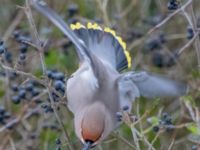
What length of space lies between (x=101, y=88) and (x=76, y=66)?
155cm

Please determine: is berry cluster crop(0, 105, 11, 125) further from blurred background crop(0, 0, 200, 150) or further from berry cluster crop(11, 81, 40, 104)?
berry cluster crop(11, 81, 40, 104)

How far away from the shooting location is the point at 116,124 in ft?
14.1

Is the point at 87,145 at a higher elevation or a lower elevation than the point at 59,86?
lower

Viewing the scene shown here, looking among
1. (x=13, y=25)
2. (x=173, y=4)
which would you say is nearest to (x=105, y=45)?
(x=173, y=4)

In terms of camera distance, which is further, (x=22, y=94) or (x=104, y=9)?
(x=104, y=9)

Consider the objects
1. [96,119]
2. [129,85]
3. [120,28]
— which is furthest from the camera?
[120,28]

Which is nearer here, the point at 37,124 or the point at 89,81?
the point at 89,81

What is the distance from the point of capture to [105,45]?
500cm

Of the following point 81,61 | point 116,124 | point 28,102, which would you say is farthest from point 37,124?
point 116,124

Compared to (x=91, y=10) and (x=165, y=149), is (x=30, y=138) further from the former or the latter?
(x=91, y=10)

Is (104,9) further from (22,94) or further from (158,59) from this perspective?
(22,94)

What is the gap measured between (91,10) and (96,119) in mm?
2624

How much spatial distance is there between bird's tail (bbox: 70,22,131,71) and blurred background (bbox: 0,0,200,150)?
0.24 meters

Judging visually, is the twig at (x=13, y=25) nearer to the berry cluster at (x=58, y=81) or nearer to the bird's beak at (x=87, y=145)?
the berry cluster at (x=58, y=81)
